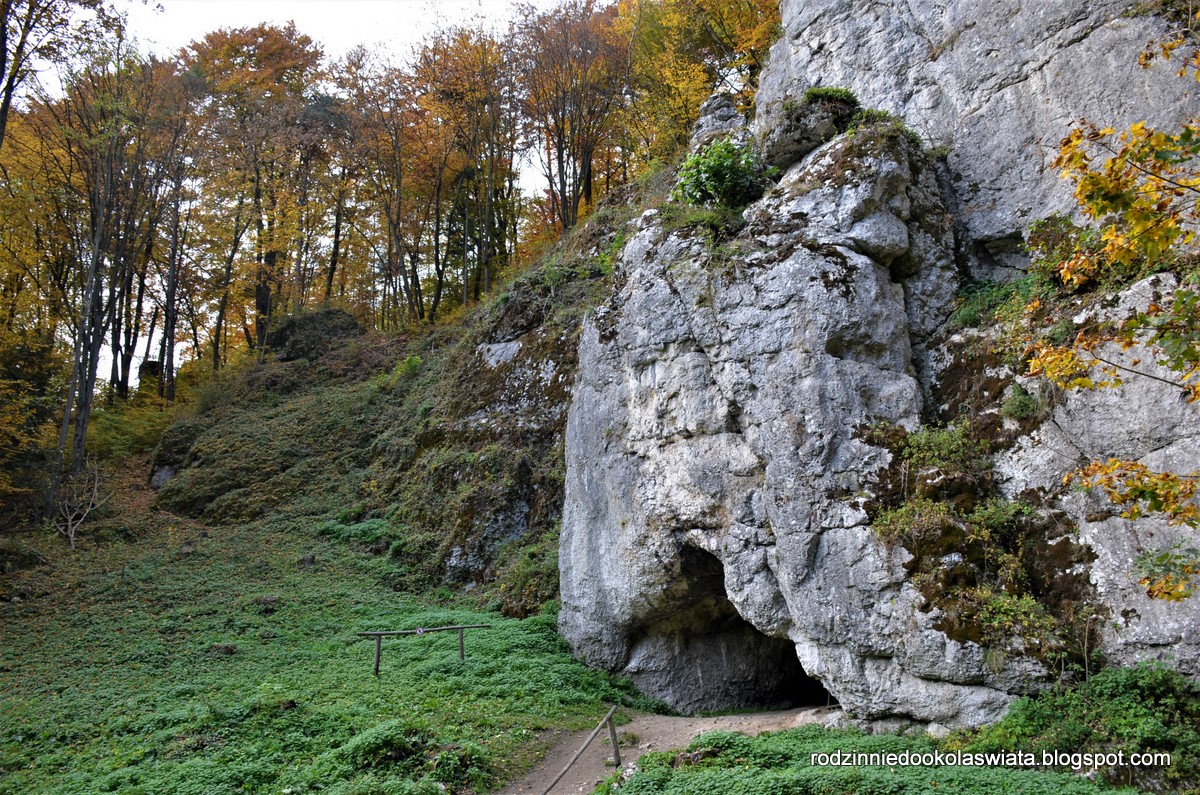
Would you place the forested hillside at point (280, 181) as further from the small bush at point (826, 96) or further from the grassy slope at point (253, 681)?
the small bush at point (826, 96)

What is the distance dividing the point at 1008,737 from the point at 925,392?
16.1 feet

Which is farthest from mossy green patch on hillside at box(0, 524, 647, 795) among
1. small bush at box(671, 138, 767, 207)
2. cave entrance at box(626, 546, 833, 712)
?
small bush at box(671, 138, 767, 207)

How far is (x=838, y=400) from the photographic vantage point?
10461mm

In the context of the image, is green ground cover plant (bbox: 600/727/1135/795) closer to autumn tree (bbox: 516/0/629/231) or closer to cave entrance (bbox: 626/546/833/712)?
cave entrance (bbox: 626/546/833/712)

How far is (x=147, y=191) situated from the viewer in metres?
21.9

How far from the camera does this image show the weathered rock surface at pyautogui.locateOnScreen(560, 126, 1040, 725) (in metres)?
9.55

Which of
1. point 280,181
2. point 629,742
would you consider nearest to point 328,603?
point 629,742

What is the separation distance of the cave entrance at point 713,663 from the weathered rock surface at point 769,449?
0.12ft

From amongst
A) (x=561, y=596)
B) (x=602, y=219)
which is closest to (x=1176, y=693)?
(x=561, y=596)

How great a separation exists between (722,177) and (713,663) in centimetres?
889

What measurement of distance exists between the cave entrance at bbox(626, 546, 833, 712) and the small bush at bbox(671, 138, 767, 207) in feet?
23.6

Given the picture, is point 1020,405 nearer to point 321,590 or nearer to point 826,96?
point 826,96

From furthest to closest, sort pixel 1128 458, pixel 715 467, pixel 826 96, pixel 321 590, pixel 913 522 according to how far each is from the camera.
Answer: pixel 321 590 → pixel 826 96 → pixel 715 467 → pixel 913 522 → pixel 1128 458

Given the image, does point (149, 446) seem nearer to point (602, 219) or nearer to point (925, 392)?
point (602, 219)
